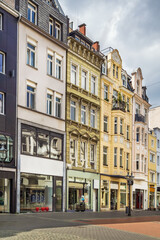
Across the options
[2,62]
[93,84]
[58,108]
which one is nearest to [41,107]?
[58,108]

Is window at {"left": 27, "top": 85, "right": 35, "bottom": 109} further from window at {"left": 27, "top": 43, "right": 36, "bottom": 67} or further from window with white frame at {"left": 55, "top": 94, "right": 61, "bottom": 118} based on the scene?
window with white frame at {"left": 55, "top": 94, "right": 61, "bottom": 118}

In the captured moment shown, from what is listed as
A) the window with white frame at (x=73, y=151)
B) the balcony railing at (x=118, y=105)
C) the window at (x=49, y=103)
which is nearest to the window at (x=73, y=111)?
the window with white frame at (x=73, y=151)

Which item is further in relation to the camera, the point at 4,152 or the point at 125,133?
the point at 125,133

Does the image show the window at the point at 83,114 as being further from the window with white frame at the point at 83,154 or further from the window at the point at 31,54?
the window at the point at 31,54

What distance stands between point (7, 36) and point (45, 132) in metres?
8.45

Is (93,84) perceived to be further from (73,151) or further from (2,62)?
(2,62)

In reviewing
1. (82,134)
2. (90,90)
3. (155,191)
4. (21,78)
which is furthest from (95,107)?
(155,191)

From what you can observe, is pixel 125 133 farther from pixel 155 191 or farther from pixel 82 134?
pixel 155 191

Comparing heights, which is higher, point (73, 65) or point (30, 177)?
point (73, 65)

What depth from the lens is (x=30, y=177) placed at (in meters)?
29.5

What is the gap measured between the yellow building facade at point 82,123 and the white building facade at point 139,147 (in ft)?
34.3

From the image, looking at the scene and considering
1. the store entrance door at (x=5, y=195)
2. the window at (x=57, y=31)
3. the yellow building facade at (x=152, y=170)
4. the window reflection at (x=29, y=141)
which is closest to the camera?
the store entrance door at (x=5, y=195)

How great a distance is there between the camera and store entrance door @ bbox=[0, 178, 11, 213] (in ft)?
87.1

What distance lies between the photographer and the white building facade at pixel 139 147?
48969mm
